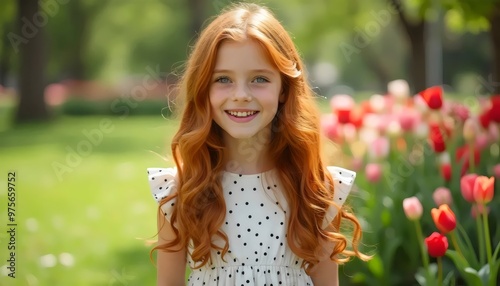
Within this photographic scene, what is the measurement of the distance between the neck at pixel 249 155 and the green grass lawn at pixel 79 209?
0.21m

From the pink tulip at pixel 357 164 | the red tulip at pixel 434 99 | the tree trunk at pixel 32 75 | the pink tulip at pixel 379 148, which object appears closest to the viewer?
the red tulip at pixel 434 99

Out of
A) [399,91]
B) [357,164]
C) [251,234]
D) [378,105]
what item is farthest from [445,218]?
[399,91]

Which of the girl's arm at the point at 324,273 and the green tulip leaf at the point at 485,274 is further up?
the girl's arm at the point at 324,273

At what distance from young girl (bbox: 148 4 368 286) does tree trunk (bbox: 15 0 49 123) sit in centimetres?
1374

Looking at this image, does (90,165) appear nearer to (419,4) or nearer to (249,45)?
(419,4)

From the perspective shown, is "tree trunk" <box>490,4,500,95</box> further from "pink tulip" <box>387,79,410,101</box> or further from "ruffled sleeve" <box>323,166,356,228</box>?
"ruffled sleeve" <box>323,166,356,228</box>

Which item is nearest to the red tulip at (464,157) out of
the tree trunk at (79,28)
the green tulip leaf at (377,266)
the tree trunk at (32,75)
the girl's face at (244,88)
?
the green tulip leaf at (377,266)

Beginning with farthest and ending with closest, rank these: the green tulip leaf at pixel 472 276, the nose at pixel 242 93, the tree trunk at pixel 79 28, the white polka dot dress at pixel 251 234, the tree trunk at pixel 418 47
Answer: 1. the tree trunk at pixel 79 28
2. the tree trunk at pixel 418 47
3. the green tulip leaf at pixel 472 276
4. the white polka dot dress at pixel 251 234
5. the nose at pixel 242 93

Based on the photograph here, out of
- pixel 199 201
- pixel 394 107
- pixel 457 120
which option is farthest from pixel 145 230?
pixel 199 201

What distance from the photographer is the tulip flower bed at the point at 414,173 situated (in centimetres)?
364

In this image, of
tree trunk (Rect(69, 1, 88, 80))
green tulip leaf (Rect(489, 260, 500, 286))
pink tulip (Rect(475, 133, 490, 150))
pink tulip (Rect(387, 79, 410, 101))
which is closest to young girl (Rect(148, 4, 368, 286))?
green tulip leaf (Rect(489, 260, 500, 286))

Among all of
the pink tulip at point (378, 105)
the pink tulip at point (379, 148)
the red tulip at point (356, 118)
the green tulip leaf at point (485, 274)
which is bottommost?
the green tulip leaf at point (485, 274)

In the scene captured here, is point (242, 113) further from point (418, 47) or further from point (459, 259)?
point (418, 47)

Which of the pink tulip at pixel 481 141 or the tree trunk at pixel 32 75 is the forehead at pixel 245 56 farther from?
the tree trunk at pixel 32 75
